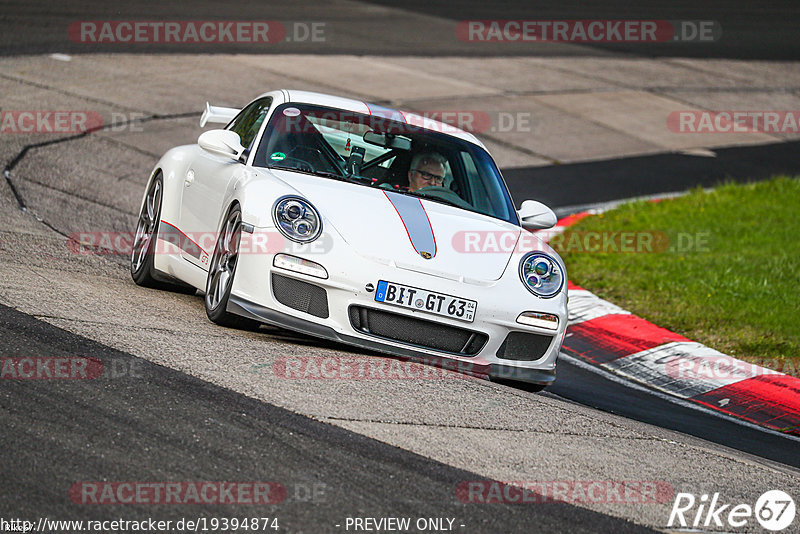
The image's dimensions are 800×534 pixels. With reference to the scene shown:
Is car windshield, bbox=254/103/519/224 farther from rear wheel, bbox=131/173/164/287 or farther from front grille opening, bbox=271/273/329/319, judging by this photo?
rear wheel, bbox=131/173/164/287

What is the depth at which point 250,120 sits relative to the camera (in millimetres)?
7375

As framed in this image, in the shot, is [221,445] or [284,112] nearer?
Answer: [221,445]

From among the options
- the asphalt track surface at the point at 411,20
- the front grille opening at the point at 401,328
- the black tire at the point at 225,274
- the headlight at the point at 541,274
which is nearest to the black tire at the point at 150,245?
the black tire at the point at 225,274

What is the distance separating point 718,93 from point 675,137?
11.8 ft

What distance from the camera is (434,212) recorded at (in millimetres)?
6352

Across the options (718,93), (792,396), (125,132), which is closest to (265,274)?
(792,396)

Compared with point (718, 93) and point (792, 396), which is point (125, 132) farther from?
point (718, 93)

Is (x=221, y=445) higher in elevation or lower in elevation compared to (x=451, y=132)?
lower

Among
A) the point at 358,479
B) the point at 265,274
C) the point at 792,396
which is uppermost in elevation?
the point at 265,274

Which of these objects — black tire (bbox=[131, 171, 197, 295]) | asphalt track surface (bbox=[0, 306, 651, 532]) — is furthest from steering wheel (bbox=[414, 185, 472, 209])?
Result: asphalt track surface (bbox=[0, 306, 651, 532])

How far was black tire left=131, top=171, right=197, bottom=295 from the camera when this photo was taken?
7.29 m

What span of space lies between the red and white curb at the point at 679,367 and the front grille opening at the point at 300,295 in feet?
9.03

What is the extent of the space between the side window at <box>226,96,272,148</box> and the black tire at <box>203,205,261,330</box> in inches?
39.6

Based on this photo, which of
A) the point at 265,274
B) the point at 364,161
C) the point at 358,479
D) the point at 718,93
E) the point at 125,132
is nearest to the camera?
the point at 358,479
